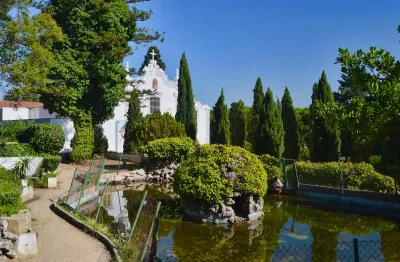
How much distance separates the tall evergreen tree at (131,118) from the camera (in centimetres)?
2938

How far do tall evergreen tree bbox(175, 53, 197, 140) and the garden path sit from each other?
2255cm

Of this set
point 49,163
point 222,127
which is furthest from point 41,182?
point 222,127

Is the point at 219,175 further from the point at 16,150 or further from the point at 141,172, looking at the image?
the point at 141,172

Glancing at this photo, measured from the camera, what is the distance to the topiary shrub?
994 inches

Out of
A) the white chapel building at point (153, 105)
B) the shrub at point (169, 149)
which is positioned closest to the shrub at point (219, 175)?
the shrub at point (169, 149)

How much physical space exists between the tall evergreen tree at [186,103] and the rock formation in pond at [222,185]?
71.4 ft

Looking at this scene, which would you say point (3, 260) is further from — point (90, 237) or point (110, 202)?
point (110, 202)

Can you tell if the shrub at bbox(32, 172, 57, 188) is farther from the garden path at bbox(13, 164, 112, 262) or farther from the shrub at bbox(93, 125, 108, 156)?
the shrub at bbox(93, 125, 108, 156)

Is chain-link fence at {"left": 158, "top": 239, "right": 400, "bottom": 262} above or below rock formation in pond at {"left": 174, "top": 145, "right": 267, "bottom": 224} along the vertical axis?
below

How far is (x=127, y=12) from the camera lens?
2638 cm

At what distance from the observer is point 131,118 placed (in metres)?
31.1

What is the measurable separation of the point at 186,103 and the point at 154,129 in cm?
841

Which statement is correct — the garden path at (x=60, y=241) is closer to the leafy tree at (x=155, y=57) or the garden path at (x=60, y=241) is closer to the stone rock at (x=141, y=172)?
the stone rock at (x=141, y=172)

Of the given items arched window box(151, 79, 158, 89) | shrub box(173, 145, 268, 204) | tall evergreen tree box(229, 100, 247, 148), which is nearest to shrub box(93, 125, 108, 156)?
arched window box(151, 79, 158, 89)
